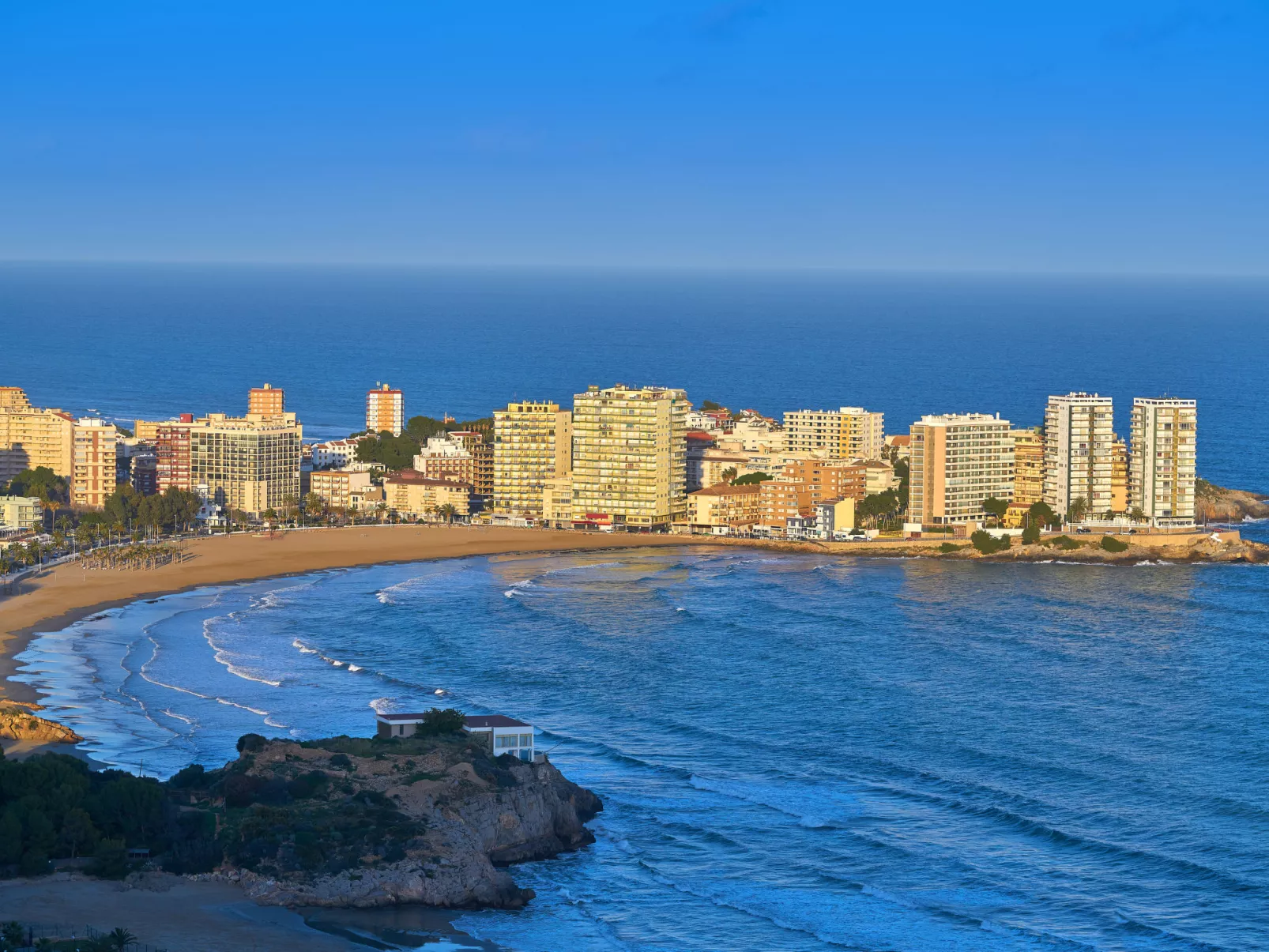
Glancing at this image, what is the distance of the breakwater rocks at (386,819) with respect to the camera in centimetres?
3816

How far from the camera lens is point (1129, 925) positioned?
124 ft

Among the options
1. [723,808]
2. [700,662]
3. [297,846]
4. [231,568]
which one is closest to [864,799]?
[723,808]

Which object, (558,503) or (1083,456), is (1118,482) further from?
(558,503)

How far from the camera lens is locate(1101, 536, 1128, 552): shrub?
9031cm

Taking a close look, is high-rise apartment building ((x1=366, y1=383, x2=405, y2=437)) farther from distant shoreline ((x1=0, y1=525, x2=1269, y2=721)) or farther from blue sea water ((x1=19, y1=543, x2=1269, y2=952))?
blue sea water ((x1=19, y1=543, x2=1269, y2=952))

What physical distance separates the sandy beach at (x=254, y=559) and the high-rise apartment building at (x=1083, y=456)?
16.9 meters

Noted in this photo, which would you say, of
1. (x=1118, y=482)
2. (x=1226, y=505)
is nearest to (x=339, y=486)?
(x=1118, y=482)

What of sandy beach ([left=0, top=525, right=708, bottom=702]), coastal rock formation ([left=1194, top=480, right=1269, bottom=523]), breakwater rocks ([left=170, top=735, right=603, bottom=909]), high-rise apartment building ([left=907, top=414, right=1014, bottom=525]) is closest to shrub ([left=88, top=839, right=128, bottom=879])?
breakwater rocks ([left=170, top=735, right=603, bottom=909])

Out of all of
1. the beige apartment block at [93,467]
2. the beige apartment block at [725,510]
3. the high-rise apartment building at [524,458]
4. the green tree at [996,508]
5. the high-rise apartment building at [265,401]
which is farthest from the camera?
the high-rise apartment building at [265,401]

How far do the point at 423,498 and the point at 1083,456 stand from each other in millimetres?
31575

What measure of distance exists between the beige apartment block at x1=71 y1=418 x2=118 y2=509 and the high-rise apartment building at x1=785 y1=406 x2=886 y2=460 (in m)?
34.4

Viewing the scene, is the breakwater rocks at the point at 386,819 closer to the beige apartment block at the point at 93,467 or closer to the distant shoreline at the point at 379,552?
the distant shoreline at the point at 379,552

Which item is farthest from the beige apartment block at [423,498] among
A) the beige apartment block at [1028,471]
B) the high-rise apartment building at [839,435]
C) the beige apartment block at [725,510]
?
the beige apartment block at [1028,471]

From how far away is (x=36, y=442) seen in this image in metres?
106
